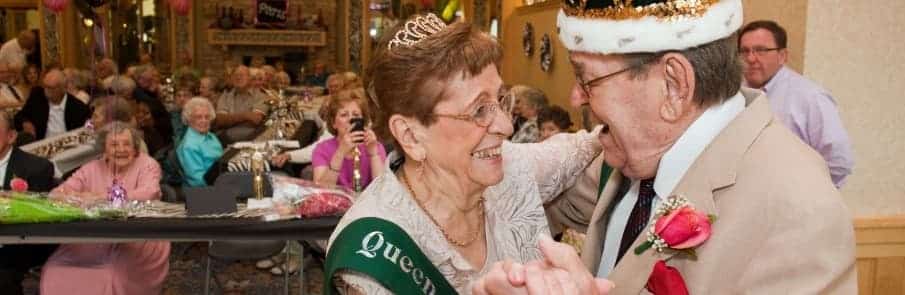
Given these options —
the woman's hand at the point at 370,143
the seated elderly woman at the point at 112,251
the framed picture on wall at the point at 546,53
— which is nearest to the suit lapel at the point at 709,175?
the seated elderly woman at the point at 112,251

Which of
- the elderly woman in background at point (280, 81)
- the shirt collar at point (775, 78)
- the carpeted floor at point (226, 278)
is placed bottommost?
the carpeted floor at point (226, 278)

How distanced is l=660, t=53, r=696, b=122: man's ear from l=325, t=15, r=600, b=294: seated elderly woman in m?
0.49

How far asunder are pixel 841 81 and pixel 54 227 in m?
3.45

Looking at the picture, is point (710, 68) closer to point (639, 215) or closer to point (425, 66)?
point (639, 215)

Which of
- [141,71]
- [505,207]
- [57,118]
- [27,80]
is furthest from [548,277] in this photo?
[27,80]

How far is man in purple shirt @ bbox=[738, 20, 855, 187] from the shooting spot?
363 cm

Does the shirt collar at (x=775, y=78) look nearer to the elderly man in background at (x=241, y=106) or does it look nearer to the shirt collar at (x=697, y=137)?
the shirt collar at (x=697, y=137)

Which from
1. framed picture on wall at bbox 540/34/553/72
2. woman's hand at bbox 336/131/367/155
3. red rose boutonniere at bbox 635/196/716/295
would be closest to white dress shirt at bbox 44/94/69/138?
woman's hand at bbox 336/131/367/155

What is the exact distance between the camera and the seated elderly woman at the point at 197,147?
5.39 m

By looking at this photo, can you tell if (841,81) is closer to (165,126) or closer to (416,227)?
(416,227)

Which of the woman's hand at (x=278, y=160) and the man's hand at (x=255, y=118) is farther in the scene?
the man's hand at (x=255, y=118)

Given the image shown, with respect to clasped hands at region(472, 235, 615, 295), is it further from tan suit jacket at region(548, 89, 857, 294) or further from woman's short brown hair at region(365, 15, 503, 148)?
woman's short brown hair at region(365, 15, 503, 148)

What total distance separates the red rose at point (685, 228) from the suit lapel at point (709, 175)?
0.04m

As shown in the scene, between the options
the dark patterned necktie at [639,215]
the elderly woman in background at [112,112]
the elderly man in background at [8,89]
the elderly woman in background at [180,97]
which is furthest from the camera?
the elderly man in background at [8,89]
